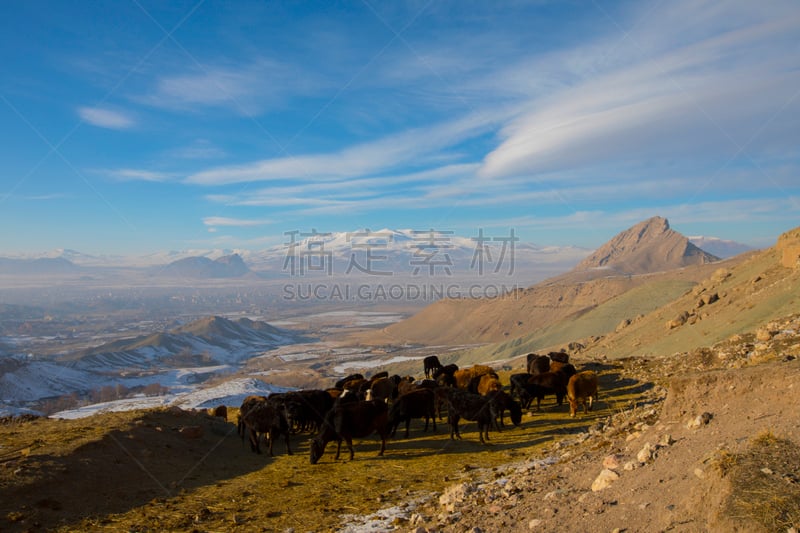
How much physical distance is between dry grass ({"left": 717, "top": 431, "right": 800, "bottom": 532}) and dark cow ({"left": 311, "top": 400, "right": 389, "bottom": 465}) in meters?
7.19

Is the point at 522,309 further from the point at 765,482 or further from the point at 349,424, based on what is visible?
the point at 765,482

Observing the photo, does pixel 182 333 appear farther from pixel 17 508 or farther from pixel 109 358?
pixel 17 508

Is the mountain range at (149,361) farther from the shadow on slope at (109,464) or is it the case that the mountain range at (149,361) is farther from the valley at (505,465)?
the valley at (505,465)

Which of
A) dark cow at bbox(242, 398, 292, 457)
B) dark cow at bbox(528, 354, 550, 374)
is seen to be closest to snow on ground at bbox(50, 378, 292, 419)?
dark cow at bbox(528, 354, 550, 374)

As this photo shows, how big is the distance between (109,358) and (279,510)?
5282 inches

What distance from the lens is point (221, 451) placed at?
38.6 feet

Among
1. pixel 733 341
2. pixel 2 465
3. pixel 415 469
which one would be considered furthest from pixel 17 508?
pixel 733 341

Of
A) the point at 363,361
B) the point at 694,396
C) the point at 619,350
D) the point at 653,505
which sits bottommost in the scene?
the point at 363,361

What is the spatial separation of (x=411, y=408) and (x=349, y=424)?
2.35 meters

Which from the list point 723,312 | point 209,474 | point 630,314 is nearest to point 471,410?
point 209,474

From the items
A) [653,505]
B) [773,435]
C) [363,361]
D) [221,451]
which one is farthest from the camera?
[363,361]

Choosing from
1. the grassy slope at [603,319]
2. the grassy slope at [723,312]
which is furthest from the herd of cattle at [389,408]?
the grassy slope at [603,319]

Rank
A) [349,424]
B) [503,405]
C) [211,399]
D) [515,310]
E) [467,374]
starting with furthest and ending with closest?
1. [515,310]
2. [211,399]
3. [467,374]
4. [503,405]
5. [349,424]

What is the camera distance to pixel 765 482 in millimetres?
4344
